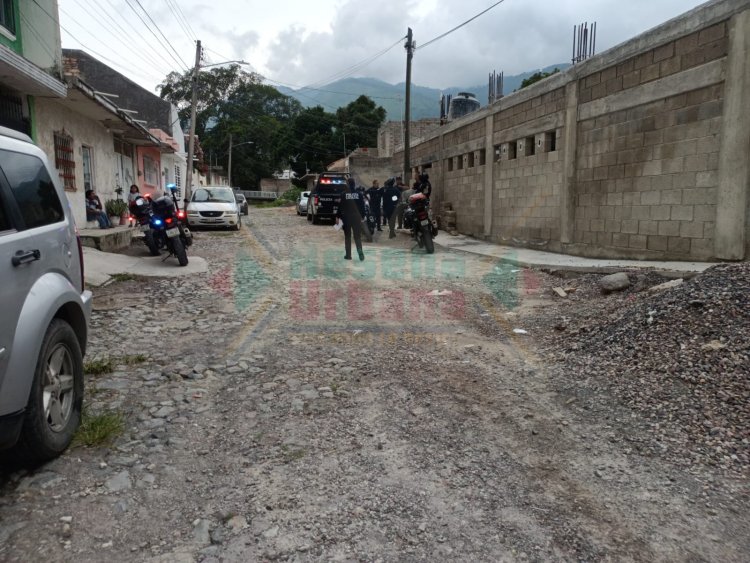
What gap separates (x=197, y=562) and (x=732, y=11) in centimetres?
916

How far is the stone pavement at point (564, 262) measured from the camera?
769cm

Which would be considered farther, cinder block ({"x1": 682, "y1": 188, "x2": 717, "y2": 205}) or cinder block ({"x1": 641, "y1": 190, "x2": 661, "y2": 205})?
cinder block ({"x1": 641, "y1": 190, "x2": 661, "y2": 205})

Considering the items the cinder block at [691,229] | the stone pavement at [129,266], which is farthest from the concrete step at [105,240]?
the cinder block at [691,229]

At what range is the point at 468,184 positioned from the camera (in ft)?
53.8

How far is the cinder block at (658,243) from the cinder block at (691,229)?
13.2 inches

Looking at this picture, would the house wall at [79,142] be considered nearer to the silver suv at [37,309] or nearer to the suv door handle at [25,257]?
the silver suv at [37,309]

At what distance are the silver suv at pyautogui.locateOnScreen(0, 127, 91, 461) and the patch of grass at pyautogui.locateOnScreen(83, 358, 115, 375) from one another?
1087 millimetres

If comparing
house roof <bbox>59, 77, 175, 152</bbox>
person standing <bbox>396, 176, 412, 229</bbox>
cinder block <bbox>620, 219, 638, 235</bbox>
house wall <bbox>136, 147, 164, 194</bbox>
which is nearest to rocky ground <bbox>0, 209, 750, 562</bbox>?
cinder block <bbox>620, 219, 638, 235</bbox>

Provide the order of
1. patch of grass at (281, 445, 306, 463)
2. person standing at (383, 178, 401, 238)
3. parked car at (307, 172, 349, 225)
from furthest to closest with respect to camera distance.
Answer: parked car at (307, 172, 349, 225) → person standing at (383, 178, 401, 238) → patch of grass at (281, 445, 306, 463)

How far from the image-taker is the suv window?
3012mm

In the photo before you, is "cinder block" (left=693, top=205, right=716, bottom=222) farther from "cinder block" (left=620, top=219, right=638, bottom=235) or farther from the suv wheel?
the suv wheel

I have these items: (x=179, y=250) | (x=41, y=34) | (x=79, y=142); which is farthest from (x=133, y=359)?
(x=79, y=142)

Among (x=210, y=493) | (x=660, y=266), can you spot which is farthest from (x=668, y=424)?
(x=660, y=266)

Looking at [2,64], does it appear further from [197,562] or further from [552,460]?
[552,460]
